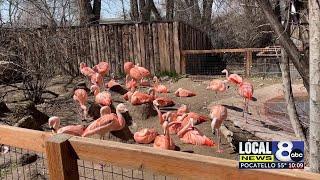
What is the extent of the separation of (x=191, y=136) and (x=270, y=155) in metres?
4.26

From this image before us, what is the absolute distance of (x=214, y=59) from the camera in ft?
45.4

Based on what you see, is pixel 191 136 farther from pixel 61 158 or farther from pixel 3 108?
pixel 61 158

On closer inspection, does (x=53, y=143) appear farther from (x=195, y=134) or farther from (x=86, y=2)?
(x=86, y=2)

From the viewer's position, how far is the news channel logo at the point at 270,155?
5.82ft

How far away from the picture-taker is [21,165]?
5.20 m

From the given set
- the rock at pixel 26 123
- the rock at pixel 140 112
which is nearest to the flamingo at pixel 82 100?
the rock at pixel 140 112

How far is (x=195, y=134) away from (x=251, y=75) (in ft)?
18.6

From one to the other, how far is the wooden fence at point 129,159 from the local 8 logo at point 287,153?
0.70 feet

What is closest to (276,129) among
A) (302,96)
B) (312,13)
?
(302,96)

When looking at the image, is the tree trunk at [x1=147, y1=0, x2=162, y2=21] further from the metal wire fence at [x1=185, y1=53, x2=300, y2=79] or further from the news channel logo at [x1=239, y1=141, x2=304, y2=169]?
the news channel logo at [x1=239, y1=141, x2=304, y2=169]

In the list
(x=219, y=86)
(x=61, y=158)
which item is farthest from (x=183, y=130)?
(x=61, y=158)

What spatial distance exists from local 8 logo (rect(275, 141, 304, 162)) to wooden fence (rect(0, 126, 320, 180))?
212mm

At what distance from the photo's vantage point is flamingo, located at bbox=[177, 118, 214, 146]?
6.02 m

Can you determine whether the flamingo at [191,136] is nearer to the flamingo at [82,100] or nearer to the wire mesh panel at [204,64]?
the flamingo at [82,100]
